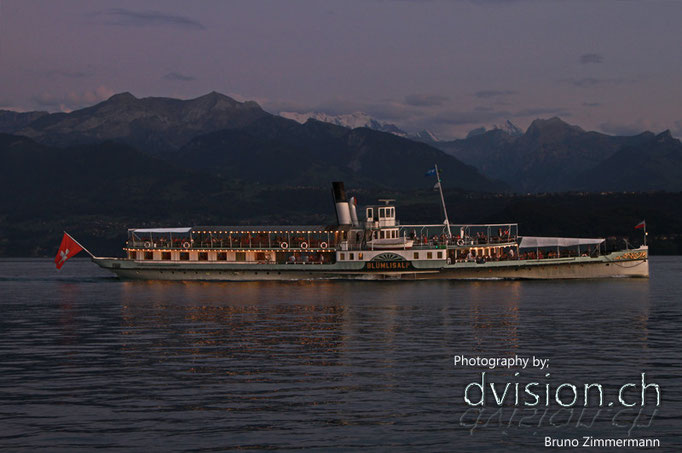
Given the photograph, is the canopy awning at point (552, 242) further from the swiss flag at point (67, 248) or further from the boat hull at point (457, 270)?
the swiss flag at point (67, 248)

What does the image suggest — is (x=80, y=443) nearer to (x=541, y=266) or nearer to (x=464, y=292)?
(x=464, y=292)

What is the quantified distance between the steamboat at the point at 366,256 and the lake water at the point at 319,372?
91.0 ft

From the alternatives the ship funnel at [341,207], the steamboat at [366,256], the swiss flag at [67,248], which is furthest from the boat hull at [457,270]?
the swiss flag at [67,248]

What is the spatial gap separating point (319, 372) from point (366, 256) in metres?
73.1

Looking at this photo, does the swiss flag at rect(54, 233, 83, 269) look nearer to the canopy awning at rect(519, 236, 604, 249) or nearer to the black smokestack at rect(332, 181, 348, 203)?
the black smokestack at rect(332, 181, 348, 203)

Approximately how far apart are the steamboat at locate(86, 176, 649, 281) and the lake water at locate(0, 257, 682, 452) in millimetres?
27737

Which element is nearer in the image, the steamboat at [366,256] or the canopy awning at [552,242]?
the canopy awning at [552,242]

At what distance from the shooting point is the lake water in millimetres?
30672

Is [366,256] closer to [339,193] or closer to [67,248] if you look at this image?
[339,193]

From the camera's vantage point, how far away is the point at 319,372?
43.1 meters

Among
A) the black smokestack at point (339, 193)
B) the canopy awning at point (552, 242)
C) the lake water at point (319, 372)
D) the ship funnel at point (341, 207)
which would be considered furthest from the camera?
the ship funnel at point (341, 207)

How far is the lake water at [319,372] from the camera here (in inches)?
1208

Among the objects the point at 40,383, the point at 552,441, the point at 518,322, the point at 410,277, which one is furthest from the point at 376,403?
the point at 410,277

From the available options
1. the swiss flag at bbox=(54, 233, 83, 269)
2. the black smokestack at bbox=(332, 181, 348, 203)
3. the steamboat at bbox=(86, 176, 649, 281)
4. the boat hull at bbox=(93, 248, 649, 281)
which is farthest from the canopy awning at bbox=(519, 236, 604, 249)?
the swiss flag at bbox=(54, 233, 83, 269)
